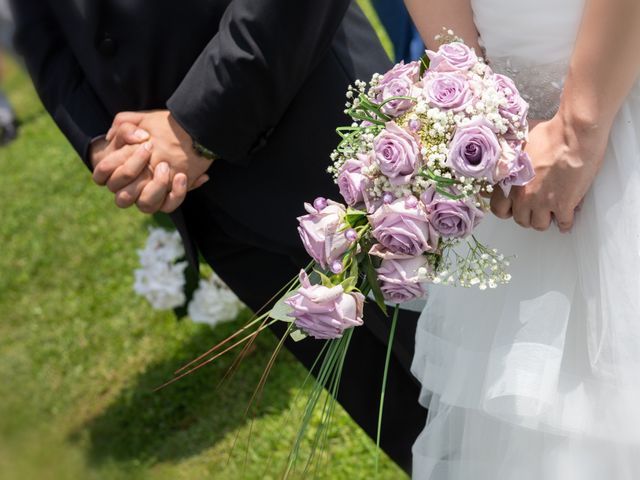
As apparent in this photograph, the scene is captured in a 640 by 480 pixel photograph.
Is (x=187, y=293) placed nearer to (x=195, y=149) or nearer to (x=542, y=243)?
(x=195, y=149)

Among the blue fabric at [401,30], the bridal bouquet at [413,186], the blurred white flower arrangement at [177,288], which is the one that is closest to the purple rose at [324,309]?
the bridal bouquet at [413,186]

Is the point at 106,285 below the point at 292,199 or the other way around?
below

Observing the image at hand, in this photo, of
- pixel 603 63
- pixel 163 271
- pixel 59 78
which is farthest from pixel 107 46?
pixel 163 271

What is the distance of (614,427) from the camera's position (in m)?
1.45

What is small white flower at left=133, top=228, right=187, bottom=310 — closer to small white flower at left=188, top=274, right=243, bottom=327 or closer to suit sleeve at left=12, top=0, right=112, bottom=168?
small white flower at left=188, top=274, right=243, bottom=327

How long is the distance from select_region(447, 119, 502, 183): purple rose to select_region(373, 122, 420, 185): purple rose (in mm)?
60

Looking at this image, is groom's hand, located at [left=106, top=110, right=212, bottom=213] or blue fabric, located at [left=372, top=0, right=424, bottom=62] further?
blue fabric, located at [left=372, top=0, right=424, bottom=62]

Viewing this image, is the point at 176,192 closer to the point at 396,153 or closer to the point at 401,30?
the point at 396,153

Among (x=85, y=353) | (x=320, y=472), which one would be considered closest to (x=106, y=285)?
(x=85, y=353)

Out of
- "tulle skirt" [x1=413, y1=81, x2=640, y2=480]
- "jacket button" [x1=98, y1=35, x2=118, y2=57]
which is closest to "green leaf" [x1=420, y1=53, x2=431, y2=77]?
"tulle skirt" [x1=413, y1=81, x2=640, y2=480]

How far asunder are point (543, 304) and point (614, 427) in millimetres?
237

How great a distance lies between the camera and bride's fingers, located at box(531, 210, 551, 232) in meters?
1.52

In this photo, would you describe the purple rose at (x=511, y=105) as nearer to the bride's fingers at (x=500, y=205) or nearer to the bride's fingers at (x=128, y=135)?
the bride's fingers at (x=500, y=205)

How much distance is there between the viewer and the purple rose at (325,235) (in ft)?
4.72
